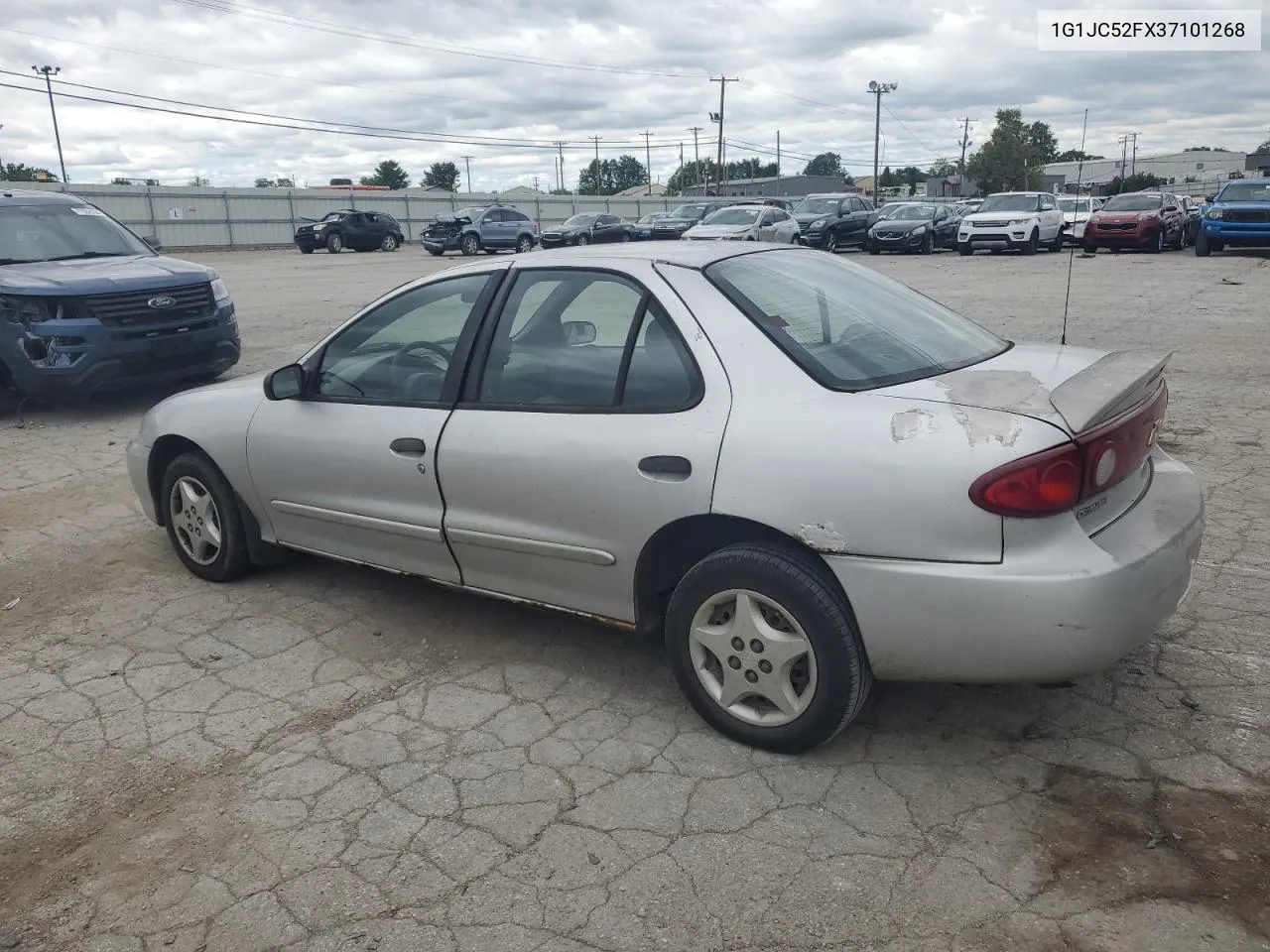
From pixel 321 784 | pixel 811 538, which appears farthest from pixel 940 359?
pixel 321 784

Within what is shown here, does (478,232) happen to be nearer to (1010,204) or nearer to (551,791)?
(1010,204)

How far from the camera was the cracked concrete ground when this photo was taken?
8.22ft

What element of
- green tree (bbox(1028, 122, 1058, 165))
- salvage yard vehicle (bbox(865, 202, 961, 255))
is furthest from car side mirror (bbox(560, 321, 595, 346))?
green tree (bbox(1028, 122, 1058, 165))

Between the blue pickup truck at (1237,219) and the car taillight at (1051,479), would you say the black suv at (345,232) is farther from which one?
the car taillight at (1051,479)

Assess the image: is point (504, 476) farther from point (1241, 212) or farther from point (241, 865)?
point (1241, 212)

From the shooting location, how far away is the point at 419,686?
3770 mm

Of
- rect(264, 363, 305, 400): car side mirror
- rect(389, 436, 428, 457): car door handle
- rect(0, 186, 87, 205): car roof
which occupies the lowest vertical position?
rect(389, 436, 428, 457): car door handle

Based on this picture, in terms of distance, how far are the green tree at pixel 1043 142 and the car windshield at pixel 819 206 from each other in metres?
83.8

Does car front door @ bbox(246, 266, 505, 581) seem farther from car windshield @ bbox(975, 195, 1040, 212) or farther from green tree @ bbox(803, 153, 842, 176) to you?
green tree @ bbox(803, 153, 842, 176)

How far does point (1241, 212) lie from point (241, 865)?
81.9 ft

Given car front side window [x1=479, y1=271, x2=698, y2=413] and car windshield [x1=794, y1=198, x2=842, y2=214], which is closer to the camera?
car front side window [x1=479, y1=271, x2=698, y2=413]

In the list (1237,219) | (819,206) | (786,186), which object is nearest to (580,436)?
(1237,219)

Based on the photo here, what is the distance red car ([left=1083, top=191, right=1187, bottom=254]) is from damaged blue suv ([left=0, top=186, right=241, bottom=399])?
2188 cm

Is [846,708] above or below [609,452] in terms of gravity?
below
